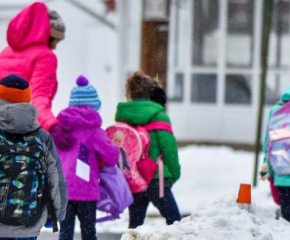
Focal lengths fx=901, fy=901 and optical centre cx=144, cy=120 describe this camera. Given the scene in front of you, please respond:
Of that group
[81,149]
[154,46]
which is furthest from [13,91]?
[154,46]

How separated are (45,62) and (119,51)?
11.5 metres

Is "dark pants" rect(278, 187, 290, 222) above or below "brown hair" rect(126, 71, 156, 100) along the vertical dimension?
below

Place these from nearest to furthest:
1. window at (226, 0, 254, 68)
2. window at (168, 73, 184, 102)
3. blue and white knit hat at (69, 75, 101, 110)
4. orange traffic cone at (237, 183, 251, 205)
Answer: orange traffic cone at (237, 183, 251, 205), blue and white knit hat at (69, 75, 101, 110), window at (226, 0, 254, 68), window at (168, 73, 184, 102)

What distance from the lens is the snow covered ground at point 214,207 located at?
5785 mm

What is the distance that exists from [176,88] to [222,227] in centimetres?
1285

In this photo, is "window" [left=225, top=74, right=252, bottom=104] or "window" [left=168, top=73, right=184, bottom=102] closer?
"window" [left=225, top=74, right=252, bottom=104]

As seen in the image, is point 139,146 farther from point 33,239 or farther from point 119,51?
point 119,51

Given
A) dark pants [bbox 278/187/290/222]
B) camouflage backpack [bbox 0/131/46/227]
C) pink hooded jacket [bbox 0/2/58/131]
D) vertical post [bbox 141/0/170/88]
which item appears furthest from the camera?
vertical post [bbox 141/0/170/88]

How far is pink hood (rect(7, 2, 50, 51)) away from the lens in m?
7.58

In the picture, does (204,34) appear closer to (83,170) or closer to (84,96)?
(84,96)

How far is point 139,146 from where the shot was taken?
748 centimetres

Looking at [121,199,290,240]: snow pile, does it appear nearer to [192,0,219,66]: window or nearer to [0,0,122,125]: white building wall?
[192,0,219,66]: window

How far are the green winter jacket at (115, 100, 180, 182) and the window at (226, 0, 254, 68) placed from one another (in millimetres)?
10750

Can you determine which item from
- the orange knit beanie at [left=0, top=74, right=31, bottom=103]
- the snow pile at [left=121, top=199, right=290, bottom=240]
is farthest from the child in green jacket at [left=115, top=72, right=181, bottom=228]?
the orange knit beanie at [left=0, top=74, right=31, bottom=103]
